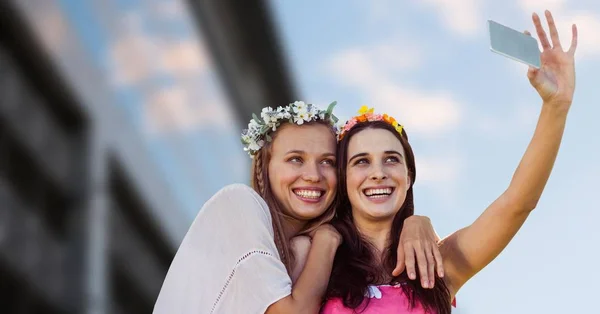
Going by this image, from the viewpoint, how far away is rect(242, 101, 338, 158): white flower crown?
177 inches

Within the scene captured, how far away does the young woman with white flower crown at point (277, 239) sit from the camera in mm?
3881

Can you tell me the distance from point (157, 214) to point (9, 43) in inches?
264

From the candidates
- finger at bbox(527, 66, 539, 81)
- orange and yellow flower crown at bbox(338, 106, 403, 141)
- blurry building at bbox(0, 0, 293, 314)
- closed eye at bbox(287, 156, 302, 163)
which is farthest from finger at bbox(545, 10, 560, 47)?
blurry building at bbox(0, 0, 293, 314)

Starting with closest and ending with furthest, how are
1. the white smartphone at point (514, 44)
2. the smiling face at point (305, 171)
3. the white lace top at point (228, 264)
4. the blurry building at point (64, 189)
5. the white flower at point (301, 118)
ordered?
the white smartphone at point (514, 44)
the white lace top at point (228, 264)
the smiling face at point (305, 171)
the white flower at point (301, 118)
the blurry building at point (64, 189)

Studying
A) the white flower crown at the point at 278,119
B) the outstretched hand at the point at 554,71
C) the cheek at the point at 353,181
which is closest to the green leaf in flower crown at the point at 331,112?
the white flower crown at the point at 278,119

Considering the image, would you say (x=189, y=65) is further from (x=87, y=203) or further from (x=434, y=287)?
(x=434, y=287)

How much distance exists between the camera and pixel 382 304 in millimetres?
4004

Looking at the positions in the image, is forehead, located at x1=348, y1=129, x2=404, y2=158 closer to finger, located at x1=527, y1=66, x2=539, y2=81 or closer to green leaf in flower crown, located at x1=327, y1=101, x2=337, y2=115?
green leaf in flower crown, located at x1=327, y1=101, x2=337, y2=115

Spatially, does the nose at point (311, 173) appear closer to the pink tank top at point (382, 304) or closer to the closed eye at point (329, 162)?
the closed eye at point (329, 162)

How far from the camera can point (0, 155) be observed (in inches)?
511

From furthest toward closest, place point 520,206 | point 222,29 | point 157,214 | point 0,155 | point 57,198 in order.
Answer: point 222,29 → point 157,214 → point 57,198 → point 0,155 → point 520,206

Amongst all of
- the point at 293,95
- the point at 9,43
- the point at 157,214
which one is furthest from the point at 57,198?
the point at 293,95

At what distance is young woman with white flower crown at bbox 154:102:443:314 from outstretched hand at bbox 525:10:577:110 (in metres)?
0.69

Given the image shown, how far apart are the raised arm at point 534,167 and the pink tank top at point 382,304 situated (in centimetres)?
24
